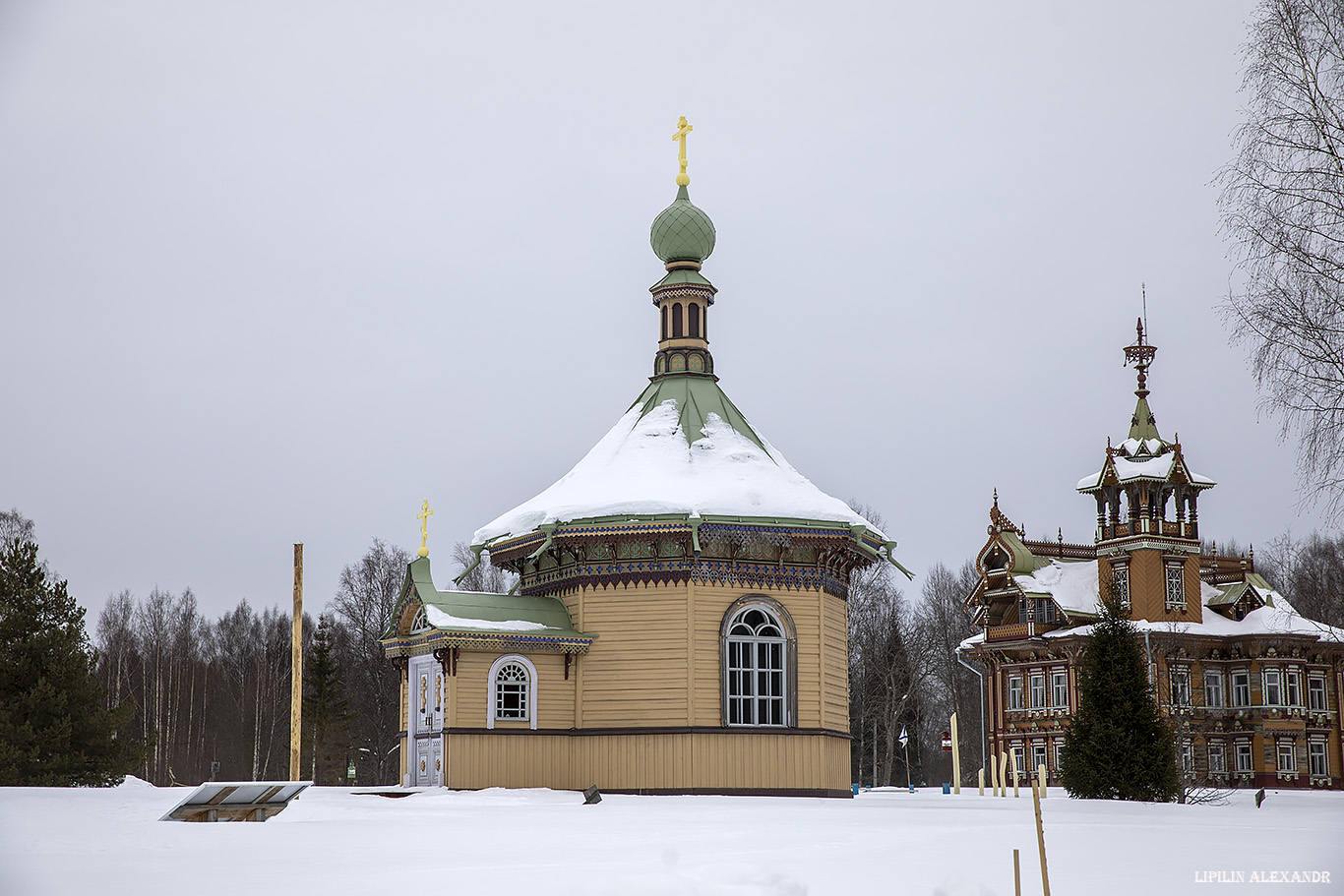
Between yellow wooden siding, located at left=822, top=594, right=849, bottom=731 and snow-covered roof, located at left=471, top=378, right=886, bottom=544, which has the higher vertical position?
snow-covered roof, located at left=471, top=378, right=886, bottom=544

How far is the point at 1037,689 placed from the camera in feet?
147

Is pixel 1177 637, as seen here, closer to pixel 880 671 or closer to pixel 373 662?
pixel 880 671

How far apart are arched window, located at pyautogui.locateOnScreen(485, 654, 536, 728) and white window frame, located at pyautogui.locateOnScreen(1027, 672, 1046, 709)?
85.5 ft

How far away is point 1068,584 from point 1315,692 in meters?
7.95

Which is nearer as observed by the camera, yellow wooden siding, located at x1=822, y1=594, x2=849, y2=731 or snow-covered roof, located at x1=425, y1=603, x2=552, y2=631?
snow-covered roof, located at x1=425, y1=603, x2=552, y2=631

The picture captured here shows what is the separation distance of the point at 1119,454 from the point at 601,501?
84.5 feet

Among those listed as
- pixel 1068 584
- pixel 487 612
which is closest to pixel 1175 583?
pixel 1068 584

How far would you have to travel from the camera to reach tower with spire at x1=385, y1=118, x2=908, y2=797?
22.4 m

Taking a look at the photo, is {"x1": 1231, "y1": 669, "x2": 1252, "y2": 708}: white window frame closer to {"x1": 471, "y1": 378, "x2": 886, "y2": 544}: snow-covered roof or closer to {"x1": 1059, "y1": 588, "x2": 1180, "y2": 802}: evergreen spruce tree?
{"x1": 1059, "y1": 588, "x2": 1180, "y2": 802}: evergreen spruce tree

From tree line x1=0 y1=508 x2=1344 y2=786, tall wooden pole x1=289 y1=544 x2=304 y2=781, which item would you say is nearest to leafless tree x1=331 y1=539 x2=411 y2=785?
tree line x1=0 y1=508 x2=1344 y2=786

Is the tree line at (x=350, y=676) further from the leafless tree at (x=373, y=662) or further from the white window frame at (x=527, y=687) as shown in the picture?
the white window frame at (x=527, y=687)

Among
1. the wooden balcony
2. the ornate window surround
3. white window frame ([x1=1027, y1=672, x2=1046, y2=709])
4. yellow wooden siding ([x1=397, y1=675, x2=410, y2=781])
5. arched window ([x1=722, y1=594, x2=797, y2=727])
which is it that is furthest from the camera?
white window frame ([x1=1027, y1=672, x2=1046, y2=709])

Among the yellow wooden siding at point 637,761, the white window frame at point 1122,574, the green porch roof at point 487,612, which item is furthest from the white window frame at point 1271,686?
the green porch roof at point 487,612

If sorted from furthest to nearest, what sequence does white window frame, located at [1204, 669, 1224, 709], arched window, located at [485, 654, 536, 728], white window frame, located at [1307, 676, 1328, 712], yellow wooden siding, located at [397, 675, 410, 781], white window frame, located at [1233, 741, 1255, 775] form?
white window frame, located at [1307, 676, 1328, 712] → white window frame, located at [1204, 669, 1224, 709] → white window frame, located at [1233, 741, 1255, 775] → yellow wooden siding, located at [397, 675, 410, 781] → arched window, located at [485, 654, 536, 728]
